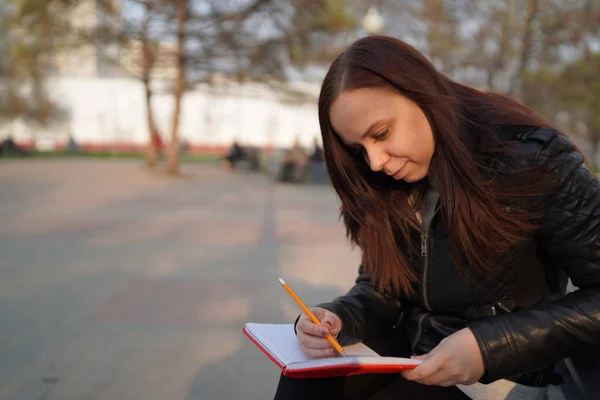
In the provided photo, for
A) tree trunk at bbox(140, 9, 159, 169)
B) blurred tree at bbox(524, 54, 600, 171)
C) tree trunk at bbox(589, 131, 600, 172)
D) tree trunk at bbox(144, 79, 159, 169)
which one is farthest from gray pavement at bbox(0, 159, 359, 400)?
tree trunk at bbox(589, 131, 600, 172)

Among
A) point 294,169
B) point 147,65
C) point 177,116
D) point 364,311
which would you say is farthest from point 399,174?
point 147,65

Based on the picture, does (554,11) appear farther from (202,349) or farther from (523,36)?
(202,349)

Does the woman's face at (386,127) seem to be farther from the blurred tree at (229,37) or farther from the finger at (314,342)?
the blurred tree at (229,37)

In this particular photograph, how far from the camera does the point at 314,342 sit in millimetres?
1695

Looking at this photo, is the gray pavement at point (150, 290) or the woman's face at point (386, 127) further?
the gray pavement at point (150, 290)

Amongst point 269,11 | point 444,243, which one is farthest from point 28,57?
point 444,243

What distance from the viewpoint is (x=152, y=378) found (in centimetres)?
290

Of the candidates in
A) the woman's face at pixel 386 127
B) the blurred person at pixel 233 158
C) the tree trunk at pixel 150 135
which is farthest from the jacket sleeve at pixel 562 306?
the blurred person at pixel 233 158

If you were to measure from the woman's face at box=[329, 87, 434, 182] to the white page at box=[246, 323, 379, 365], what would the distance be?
1.75 feet

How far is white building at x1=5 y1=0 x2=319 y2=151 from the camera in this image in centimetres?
3309

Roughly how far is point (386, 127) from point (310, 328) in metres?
0.60

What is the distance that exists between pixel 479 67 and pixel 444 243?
1700cm

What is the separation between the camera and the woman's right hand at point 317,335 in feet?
5.53

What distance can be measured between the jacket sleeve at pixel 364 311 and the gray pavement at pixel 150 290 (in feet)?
3.44
